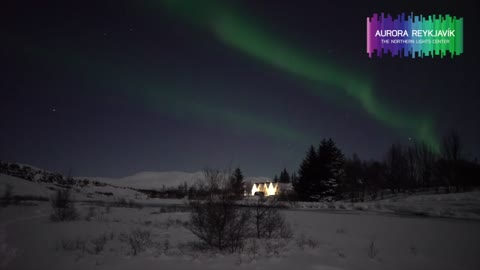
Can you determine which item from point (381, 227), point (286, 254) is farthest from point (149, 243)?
point (381, 227)

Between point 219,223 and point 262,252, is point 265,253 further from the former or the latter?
point 219,223

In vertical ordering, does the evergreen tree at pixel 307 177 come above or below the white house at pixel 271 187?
above

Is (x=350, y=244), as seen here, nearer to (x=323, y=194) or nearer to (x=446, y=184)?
(x=323, y=194)

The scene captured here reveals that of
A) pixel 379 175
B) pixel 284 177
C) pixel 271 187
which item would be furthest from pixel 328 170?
pixel 284 177

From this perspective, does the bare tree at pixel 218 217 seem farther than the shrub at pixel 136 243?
Yes

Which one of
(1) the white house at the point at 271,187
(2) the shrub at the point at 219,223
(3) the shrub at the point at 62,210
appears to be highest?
(2) the shrub at the point at 219,223

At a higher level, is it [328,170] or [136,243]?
[328,170]

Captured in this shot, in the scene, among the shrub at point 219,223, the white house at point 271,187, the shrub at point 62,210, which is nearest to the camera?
the shrub at point 219,223

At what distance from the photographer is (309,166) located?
48344 mm

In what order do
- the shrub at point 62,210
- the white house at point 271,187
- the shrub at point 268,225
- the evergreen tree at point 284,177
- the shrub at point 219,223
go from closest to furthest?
1. the shrub at point 219,223
2. the shrub at point 268,225
3. the shrub at point 62,210
4. the white house at point 271,187
5. the evergreen tree at point 284,177

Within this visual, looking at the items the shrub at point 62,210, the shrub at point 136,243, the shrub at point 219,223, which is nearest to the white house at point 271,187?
the shrub at point 62,210

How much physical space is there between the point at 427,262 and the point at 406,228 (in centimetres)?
711

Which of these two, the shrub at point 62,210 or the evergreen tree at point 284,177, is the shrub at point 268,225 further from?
the evergreen tree at point 284,177

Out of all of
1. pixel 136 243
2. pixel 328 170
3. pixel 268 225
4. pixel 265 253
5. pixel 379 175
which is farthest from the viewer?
pixel 379 175
